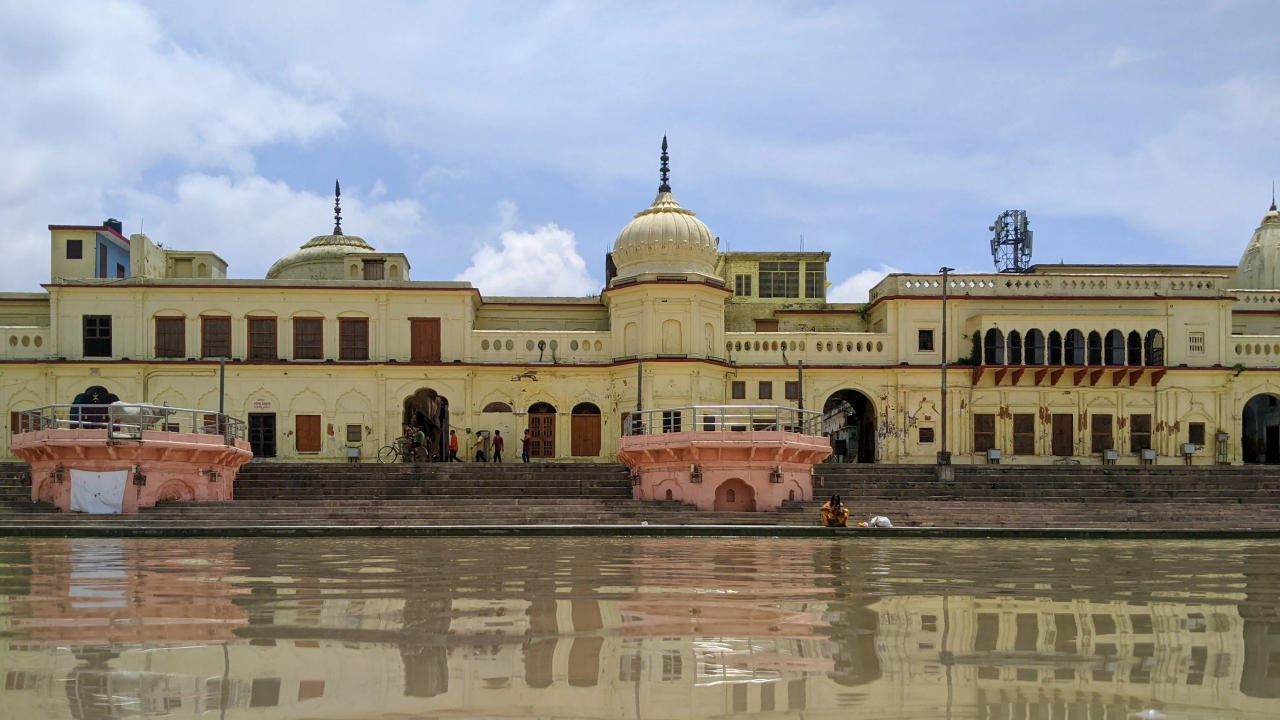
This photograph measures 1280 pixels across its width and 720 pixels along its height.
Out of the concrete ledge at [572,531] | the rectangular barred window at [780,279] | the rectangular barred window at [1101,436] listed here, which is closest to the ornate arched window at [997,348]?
the rectangular barred window at [1101,436]

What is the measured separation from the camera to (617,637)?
8.29 m

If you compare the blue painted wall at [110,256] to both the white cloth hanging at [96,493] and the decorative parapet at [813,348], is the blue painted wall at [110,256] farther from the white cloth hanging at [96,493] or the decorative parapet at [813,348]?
the decorative parapet at [813,348]

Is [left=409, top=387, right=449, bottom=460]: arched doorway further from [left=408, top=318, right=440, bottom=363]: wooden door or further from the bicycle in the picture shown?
[left=408, top=318, right=440, bottom=363]: wooden door

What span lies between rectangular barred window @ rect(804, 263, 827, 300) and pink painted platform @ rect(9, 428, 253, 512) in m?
23.3

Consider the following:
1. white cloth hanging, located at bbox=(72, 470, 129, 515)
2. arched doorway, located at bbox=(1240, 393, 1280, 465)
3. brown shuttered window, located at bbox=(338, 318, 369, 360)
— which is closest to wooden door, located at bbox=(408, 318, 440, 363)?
brown shuttered window, located at bbox=(338, 318, 369, 360)

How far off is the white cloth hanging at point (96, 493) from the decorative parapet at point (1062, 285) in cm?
2374

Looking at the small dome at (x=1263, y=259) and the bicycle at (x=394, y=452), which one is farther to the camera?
the small dome at (x=1263, y=259)

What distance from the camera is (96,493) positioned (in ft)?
84.9

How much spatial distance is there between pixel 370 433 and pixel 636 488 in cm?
1197

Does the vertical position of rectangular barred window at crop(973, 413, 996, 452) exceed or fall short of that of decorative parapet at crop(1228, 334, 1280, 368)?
it falls short

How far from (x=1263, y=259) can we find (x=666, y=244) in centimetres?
2276

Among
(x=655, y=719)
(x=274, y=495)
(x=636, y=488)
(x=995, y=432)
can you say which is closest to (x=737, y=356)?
(x=995, y=432)

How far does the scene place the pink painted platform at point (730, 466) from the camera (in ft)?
87.9

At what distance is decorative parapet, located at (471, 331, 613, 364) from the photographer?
38.1 m
